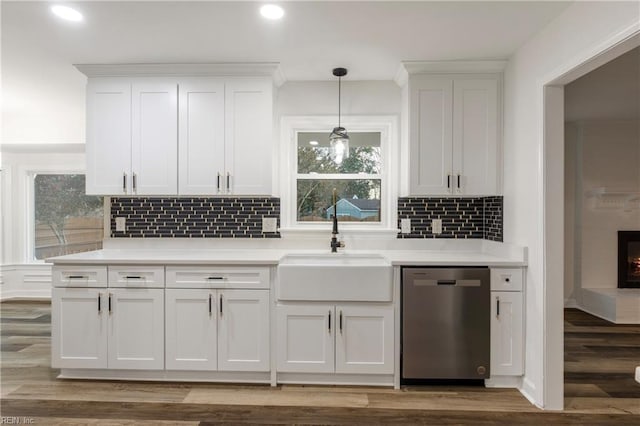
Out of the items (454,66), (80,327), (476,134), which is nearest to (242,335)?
(80,327)

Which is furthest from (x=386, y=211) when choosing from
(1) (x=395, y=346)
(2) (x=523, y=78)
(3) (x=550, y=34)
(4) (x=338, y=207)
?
(3) (x=550, y=34)

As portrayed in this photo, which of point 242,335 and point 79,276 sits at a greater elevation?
point 79,276

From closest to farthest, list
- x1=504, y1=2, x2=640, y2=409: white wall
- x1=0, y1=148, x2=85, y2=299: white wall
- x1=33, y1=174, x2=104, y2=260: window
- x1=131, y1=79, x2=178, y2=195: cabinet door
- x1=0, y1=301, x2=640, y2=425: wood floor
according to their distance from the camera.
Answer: x1=504, y1=2, x2=640, y2=409: white wall → x1=0, y1=301, x2=640, y2=425: wood floor → x1=131, y1=79, x2=178, y2=195: cabinet door → x1=0, y1=148, x2=85, y2=299: white wall → x1=33, y1=174, x2=104, y2=260: window

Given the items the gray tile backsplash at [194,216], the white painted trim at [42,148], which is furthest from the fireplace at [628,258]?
the white painted trim at [42,148]

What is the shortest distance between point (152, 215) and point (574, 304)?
16.7 feet

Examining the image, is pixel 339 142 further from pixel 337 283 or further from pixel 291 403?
pixel 291 403

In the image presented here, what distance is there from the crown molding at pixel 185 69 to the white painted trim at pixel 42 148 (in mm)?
1874

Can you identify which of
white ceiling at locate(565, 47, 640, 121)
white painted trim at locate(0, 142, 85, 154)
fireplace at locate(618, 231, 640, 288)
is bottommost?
fireplace at locate(618, 231, 640, 288)

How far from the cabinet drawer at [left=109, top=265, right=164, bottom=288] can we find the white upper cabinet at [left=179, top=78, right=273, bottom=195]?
78cm

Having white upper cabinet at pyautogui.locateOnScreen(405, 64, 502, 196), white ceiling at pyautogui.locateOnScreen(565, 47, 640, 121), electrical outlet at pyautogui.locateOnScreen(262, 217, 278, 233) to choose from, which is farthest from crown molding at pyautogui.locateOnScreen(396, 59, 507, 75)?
electrical outlet at pyautogui.locateOnScreen(262, 217, 278, 233)

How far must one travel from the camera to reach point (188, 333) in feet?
8.14

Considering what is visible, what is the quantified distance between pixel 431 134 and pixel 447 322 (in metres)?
1.38

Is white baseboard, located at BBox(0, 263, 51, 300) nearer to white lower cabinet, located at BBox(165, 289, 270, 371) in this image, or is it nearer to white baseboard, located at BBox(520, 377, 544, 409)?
white lower cabinet, located at BBox(165, 289, 270, 371)

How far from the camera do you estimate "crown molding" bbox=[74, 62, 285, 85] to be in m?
2.74
